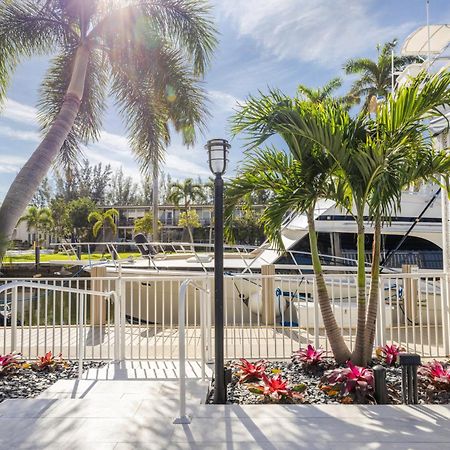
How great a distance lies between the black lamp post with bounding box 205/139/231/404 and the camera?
3385mm

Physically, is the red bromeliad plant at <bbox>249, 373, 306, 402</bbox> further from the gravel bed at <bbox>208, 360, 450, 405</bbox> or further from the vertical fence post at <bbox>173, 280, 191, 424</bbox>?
the vertical fence post at <bbox>173, 280, 191, 424</bbox>

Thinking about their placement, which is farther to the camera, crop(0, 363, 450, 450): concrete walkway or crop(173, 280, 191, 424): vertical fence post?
crop(173, 280, 191, 424): vertical fence post

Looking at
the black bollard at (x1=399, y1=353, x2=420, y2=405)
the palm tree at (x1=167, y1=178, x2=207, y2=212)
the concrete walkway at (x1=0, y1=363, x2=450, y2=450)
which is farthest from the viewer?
the palm tree at (x1=167, y1=178, x2=207, y2=212)

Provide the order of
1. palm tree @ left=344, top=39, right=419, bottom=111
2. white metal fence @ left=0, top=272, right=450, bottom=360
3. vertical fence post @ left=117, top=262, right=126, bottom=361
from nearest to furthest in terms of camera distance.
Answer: white metal fence @ left=0, top=272, right=450, bottom=360 < vertical fence post @ left=117, top=262, right=126, bottom=361 < palm tree @ left=344, top=39, right=419, bottom=111

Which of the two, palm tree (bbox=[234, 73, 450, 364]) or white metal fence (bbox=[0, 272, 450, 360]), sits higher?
palm tree (bbox=[234, 73, 450, 364])

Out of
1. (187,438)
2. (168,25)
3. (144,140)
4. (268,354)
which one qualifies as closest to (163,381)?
(187,438)

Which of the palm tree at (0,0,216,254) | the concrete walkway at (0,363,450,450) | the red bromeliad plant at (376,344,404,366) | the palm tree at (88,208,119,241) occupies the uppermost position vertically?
the palm tree at (0,0,216,254)

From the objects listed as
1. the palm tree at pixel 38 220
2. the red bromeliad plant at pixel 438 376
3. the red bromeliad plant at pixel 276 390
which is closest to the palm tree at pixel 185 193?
the palm tree at pixel 38 220

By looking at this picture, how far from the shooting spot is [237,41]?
8.46 m

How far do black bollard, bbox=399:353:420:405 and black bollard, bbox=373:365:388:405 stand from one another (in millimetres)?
173

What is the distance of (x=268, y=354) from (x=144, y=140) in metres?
4.86

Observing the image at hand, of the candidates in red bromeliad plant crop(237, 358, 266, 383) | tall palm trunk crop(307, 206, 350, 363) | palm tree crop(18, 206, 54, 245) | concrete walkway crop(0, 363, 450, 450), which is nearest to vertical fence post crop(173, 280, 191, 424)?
concrete walkway crop(0, 363, 450, 450)

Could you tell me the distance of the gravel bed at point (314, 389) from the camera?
337 cm

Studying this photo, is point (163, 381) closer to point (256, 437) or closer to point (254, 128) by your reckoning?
point (256, 437)
